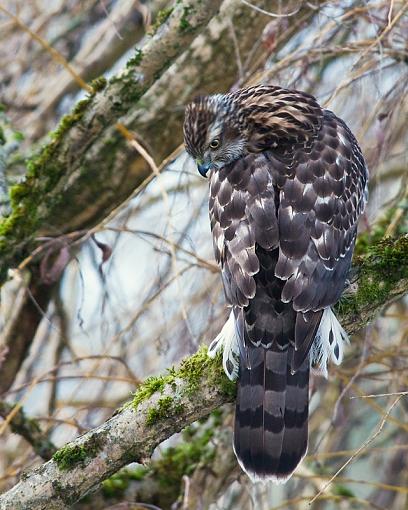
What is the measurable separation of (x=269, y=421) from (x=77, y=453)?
66 cm

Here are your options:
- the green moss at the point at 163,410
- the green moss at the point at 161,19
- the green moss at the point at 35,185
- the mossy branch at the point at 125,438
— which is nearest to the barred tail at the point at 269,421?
the mossy branch at the point at 125,438

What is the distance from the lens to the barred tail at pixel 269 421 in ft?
10.5

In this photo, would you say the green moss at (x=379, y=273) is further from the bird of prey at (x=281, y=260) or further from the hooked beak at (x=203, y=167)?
the hooked beak at (x=203, y=167)

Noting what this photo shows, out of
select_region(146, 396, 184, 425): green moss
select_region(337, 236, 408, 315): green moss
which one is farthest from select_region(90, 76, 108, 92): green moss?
select_region(146, 396, 184, 425): green moss

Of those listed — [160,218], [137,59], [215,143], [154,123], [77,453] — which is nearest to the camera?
[77,453]

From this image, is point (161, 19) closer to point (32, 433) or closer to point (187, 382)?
point (187, 382)

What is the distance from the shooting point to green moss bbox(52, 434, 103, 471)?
2.94m

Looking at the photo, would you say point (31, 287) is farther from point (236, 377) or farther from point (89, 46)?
point (236, 377)

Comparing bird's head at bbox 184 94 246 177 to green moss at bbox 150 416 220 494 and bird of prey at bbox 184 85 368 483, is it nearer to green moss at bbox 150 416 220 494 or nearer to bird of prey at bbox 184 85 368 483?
bird of prey at bbox 184 85 368 483

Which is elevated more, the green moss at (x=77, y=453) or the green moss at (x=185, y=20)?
the green moss at (x=185, y=20)

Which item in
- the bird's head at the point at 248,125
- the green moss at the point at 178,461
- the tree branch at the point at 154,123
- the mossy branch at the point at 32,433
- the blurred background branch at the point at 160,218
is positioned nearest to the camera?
the bird's head at the point at 248,125

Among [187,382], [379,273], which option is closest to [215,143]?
[379,273]

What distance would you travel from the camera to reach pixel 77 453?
295 cm

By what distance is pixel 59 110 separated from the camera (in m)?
5.79
